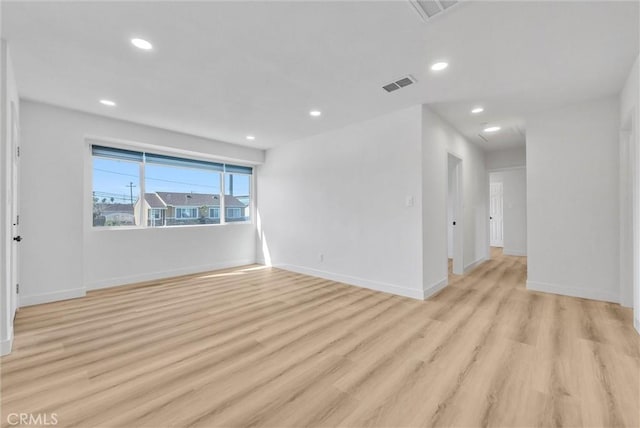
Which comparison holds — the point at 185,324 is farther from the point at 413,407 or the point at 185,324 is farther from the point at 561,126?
the point at 561,126

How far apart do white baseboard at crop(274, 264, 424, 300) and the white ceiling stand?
251 centimetres

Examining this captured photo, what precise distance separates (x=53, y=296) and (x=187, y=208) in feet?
7.61

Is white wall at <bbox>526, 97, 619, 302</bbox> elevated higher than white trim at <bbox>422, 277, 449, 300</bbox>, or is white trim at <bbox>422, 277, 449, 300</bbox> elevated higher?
white wall at <bbox>526, 97, 619, 302</bbox>

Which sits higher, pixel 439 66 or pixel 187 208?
pixel 439 66

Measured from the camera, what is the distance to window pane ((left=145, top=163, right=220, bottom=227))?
4887 mm

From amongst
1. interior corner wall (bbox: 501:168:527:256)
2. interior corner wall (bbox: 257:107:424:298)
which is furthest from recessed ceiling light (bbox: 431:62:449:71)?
interior corner wall (bbox: 501:168:527:256)

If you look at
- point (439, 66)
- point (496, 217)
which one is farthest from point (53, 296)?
point (496, 217)

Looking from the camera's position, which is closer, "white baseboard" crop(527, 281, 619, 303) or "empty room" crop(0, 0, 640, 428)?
"empty room" crop(0, 0, 640, 428)

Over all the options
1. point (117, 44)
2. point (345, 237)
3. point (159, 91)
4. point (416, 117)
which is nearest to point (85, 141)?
point (159, 91)

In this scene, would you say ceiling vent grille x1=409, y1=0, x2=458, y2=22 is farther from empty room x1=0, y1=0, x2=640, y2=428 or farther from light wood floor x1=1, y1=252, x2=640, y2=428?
light wood floor x1=1, y1=252, x2=640, y2=428

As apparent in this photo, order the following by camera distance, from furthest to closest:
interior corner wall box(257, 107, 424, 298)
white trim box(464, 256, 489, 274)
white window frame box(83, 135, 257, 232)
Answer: white trim box(464, 256, 489, 274) → white window frame box(83, 135, 257, 232) → interior corner wall box(257, 107, 424, 298)

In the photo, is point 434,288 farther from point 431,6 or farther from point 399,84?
point 431,6

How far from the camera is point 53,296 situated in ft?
11.6

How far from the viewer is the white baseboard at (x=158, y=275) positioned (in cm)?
419
